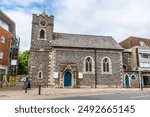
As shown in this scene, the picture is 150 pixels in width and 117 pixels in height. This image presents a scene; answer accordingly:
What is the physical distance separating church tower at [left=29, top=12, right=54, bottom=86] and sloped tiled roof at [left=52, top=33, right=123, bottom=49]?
5.54ft

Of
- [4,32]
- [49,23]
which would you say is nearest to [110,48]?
[49,23]

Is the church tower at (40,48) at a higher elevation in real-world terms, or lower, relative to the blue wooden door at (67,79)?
higher

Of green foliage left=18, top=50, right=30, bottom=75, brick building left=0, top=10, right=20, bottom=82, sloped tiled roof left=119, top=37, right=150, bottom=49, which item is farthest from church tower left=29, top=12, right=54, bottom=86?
green foliage left=18, top=50, right=30, bottom=75

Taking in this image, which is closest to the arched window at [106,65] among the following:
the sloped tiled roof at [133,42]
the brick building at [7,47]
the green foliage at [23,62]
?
the sloped tiled roof at [133,42]

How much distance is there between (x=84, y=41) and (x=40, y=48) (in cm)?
787

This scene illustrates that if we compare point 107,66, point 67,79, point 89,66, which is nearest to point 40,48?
point 67,79

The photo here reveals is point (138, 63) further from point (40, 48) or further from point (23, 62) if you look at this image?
point (23, 62)

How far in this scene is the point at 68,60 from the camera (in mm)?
28719

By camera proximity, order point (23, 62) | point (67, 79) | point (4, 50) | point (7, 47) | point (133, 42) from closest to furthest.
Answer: point (67, 79), point (4, 50), point (7, 47), point (133, 42), point (23, 62)

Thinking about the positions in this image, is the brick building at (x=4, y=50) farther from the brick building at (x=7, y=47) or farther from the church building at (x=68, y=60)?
the church building at (x=68, y=60)

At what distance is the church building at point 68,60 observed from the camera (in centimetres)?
2808

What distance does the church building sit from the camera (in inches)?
→ 1105

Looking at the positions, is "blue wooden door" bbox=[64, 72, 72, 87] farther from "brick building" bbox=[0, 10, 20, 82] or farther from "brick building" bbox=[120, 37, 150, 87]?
"brick building" bbox=[0, 10, 20, 82]

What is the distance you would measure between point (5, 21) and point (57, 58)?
16.6m
